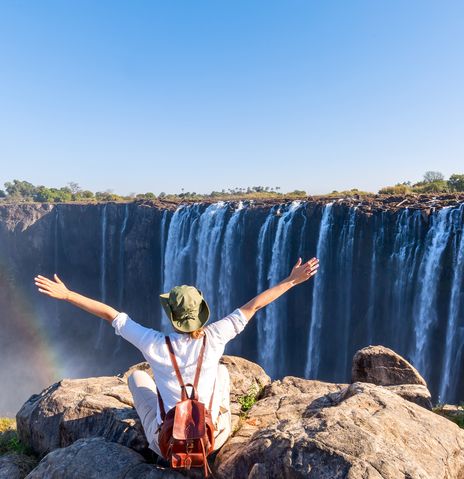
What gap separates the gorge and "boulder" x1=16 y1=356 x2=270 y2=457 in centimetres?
1508

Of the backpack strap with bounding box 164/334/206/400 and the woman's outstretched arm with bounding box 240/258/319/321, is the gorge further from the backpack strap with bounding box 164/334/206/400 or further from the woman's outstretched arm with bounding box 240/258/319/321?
the backpack strap with bounding box 164/334/206/400

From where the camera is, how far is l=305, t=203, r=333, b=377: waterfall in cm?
2322

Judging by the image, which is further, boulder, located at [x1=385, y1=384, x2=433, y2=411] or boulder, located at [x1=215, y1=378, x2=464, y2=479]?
boulder, located at [x1=385, y1=384, x2=433, y2=411]

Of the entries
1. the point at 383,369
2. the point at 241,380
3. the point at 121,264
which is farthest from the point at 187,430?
the point at 121,264

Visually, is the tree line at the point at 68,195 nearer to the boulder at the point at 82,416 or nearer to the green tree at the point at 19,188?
the green tree at the point at 19,188

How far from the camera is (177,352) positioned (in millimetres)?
3514

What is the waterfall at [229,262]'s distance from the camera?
27672mm

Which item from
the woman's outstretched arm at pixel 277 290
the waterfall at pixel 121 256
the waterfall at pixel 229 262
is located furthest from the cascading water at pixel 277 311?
the woman's outstretched arm at pixel 277 290

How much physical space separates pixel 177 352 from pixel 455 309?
18.1 meters

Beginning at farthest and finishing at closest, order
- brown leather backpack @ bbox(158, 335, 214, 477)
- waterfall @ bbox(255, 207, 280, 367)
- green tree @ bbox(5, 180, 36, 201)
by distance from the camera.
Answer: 1. green tree @ bbox(5, 180, 36, 201)
2. waterfall @ bbox(255, 207, 280, 367)
3. brown leather backpack @ bbox(158, 335, 214, 477)

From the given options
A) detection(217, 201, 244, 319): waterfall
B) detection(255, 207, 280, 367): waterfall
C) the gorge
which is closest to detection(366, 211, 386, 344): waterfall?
the gorge

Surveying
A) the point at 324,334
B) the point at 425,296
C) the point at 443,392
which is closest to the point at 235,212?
the point at 324,334

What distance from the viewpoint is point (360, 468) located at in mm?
2926

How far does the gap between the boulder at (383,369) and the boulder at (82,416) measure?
2972 mm
